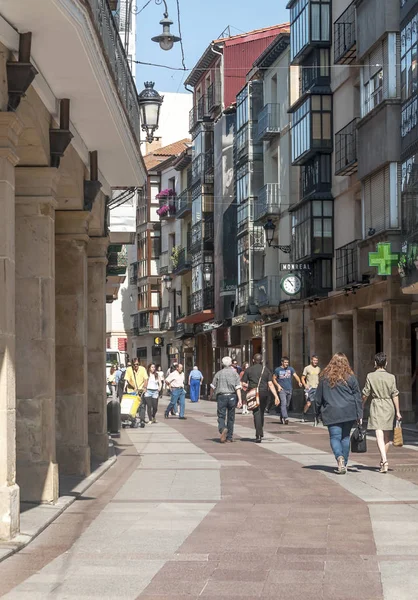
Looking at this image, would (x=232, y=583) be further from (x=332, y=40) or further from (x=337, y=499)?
(x=332, y=40)

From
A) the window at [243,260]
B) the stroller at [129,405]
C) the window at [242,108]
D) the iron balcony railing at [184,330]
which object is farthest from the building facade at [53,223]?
the iron balcony railing at [184,330]

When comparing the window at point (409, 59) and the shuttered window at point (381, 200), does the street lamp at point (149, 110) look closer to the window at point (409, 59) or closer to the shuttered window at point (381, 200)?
the window at point (409, 59)

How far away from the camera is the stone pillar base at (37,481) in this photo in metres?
12.8

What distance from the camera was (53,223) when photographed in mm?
13195

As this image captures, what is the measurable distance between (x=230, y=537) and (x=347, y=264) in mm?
27270

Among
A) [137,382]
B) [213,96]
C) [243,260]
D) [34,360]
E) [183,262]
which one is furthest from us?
[183,262]

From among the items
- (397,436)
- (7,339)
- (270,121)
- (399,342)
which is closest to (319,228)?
(270,121)

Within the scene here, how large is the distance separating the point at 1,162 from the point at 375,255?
2194cm

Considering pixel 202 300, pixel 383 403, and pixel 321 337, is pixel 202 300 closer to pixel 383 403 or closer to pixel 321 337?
pixel 321 337

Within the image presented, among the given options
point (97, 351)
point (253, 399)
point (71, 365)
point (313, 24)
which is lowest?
point (253, 399)

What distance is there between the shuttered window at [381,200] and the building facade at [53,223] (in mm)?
13152

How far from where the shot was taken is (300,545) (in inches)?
399

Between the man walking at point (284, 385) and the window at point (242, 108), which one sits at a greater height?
the window at point (242, 108)

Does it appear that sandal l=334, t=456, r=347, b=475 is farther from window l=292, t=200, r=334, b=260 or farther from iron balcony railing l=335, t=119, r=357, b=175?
window l=292, t=200, r=334, b=260
